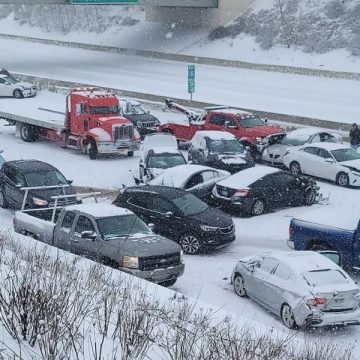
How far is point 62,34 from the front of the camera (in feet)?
233

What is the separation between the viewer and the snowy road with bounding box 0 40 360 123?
39.2 meters

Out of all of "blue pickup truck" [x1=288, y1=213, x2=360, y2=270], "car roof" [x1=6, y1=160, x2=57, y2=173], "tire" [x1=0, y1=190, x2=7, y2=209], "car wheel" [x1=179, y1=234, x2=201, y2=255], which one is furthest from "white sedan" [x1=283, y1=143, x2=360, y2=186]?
"tire" [x1=0, y1=190, x2=7, y2=209]

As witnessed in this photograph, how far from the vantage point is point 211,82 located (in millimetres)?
47375

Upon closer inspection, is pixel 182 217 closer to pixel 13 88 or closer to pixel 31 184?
pixel 31 184

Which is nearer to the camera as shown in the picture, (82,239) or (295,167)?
(82,239)

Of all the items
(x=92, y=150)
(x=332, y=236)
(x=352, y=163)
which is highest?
(x=332, y=236)

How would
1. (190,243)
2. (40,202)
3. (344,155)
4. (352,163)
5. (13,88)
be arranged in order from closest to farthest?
(190,243) → (40,202) → (352,163) → (344,155) → (13,88)

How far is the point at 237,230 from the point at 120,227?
4.71m

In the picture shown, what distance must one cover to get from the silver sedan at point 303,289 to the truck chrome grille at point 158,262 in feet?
4.78

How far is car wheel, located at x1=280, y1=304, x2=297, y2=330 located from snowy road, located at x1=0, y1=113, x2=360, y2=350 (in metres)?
0.15

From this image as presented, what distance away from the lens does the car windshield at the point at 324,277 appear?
1364 centimetres

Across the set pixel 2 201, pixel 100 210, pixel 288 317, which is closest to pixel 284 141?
pixel 2 201

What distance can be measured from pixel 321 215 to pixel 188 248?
125 inches

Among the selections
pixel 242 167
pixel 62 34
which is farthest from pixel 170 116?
pixel 62 34
